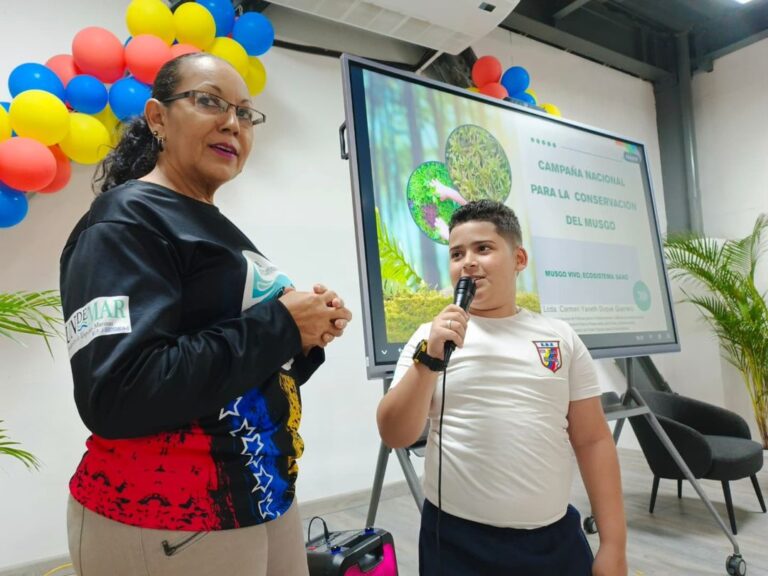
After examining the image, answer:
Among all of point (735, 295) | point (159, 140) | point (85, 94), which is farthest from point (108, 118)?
point (735, 295)

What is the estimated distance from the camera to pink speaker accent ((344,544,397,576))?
152 cm

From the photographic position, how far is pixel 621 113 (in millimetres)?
5180

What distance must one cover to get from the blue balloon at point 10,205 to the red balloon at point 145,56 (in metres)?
0.69

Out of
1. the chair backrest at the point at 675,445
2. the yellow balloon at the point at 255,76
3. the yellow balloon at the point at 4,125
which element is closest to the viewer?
the yellow balloon at the point at 4,125

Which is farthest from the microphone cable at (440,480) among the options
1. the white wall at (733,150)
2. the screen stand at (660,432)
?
the white wall at (733,150)

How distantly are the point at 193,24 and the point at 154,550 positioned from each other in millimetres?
2359

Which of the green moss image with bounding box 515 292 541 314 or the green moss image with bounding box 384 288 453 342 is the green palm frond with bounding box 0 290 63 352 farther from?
the green moss image with bounding box 515 292 541 314

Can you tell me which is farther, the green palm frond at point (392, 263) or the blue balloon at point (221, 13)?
the blue balloon at point (221, 13)

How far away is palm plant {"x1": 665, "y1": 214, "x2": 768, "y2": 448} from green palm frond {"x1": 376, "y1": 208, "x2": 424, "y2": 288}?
365 centimetres

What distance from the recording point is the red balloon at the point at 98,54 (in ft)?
7.41

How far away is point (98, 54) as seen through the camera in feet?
7.43

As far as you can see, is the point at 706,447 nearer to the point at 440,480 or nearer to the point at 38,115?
the point at 440,480

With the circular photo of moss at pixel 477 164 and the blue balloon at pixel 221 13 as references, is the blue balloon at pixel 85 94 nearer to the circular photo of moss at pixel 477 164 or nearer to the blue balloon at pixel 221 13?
the blue balloon at pixel 221 13

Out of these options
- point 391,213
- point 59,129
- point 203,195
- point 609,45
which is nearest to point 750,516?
point 391,213
